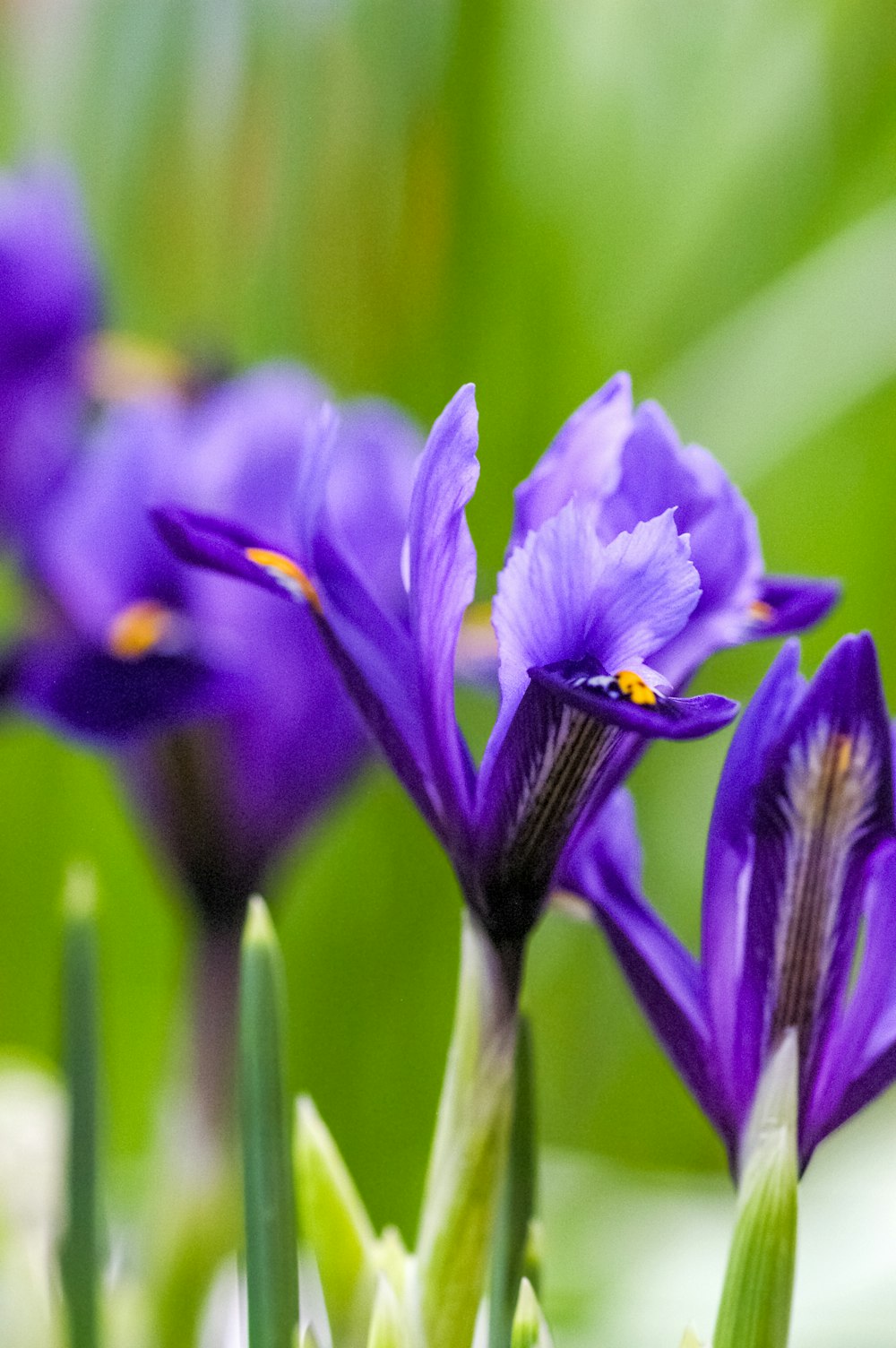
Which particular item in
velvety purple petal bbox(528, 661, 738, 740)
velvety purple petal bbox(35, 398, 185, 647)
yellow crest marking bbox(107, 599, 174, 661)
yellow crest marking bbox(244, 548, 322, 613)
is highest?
velvety purple petal bbox(528, 661, 738, 740)

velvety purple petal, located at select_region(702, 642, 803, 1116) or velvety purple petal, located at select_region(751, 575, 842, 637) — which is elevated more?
velvety purple petal, located at select_region(751, 575, 842, 637)

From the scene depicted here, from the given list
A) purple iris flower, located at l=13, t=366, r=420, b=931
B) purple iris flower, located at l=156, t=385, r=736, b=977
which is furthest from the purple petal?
purple iris flower, located at l=156, t=385, r=736, b=977

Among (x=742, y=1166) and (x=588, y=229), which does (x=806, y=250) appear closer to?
(x=588, y=229)

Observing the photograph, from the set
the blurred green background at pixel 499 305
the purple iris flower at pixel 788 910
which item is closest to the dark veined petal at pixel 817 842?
the purple iris flower at pixel 788 910

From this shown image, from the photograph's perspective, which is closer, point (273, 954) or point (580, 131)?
point (273, 954)

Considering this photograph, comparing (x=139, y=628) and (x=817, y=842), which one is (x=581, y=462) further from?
(x=139, y=628)

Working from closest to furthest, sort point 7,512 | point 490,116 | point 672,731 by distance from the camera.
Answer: point 672,731 → point 7,512 → point 490,116

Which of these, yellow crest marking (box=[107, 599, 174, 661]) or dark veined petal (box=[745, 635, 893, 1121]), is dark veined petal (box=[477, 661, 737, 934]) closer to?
dark veined petal (box=[745, 635, 893, 1121])

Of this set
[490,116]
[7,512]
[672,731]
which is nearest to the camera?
[672,731]

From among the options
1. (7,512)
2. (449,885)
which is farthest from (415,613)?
(449,885)
